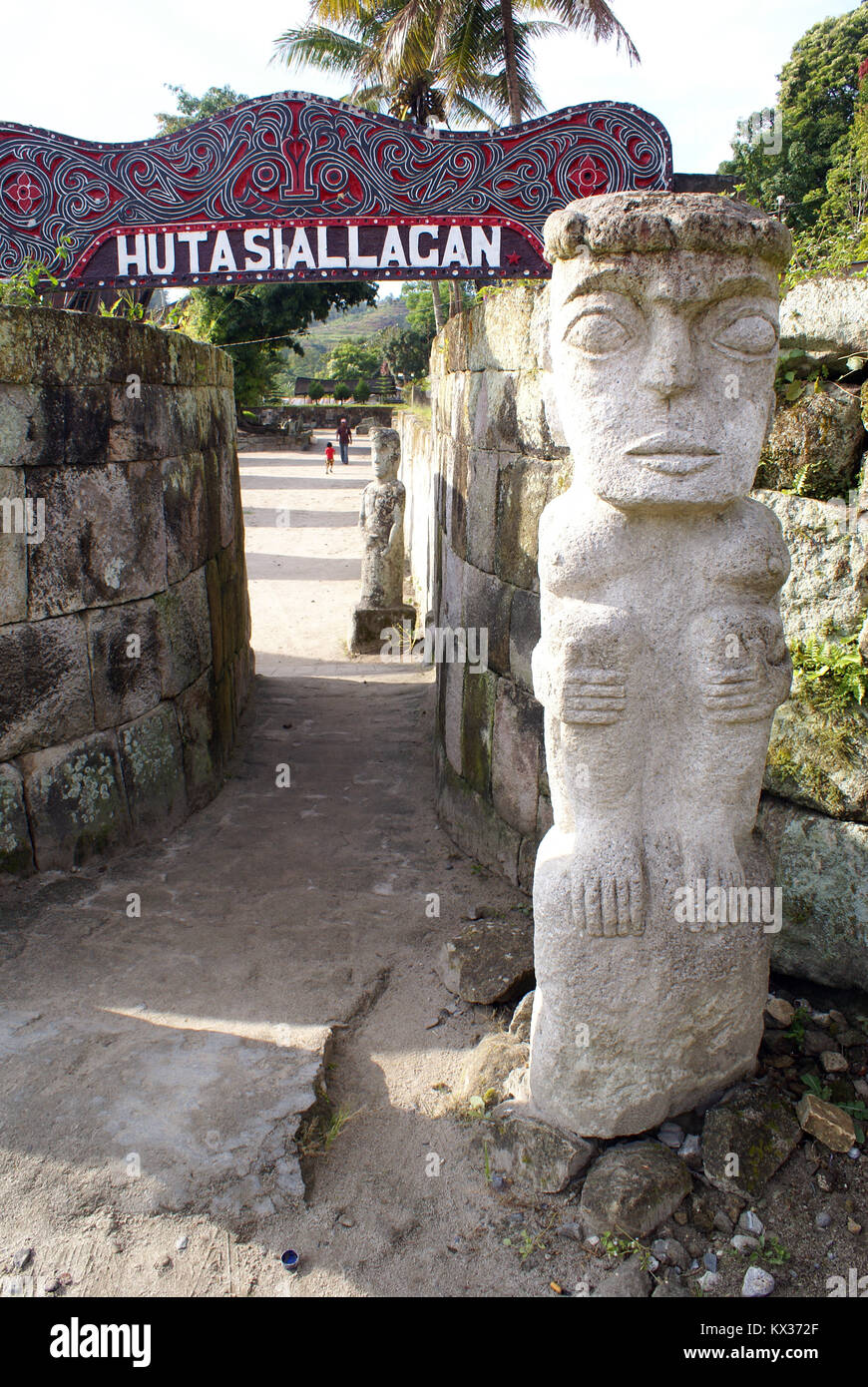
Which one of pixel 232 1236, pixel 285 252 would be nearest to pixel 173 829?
pixel 232 1236

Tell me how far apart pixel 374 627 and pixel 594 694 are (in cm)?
674

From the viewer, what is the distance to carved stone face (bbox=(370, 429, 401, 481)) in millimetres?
9078

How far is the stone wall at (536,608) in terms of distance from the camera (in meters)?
3.12

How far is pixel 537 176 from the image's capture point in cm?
538

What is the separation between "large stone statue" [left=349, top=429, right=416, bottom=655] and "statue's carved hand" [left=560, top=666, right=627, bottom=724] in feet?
21.9

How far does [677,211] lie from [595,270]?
211mm

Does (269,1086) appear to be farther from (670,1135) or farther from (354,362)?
(354,362)

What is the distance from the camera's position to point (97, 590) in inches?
177

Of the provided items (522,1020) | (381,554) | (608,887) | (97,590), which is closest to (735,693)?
(608,887)

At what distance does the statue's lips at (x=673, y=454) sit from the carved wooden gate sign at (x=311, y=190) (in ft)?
Result: 11.6

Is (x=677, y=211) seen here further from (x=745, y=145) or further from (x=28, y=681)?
(x=745, y=145)

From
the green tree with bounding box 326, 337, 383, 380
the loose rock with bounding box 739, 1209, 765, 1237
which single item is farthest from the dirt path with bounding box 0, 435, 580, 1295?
the green tree with bounding box 326, 337, 383, 380

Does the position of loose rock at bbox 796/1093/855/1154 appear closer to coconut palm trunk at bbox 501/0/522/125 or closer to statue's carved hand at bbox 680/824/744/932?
statue's carved hand at bbox 680/824/744/932

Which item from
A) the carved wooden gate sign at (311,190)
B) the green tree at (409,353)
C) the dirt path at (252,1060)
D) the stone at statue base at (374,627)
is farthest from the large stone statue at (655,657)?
the green tree at (409,353)
